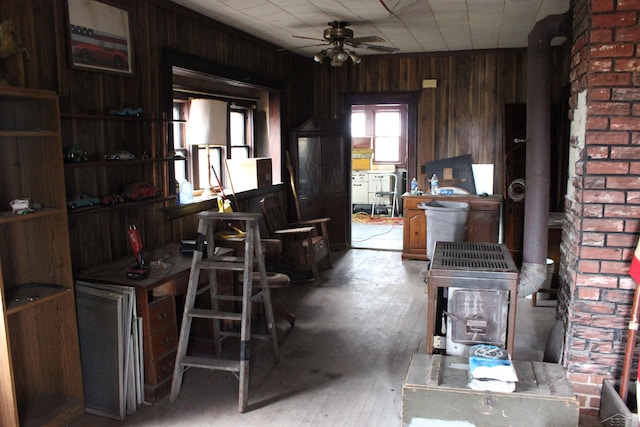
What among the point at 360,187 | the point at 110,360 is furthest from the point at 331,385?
the point at 360,187

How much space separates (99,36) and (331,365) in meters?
2.63

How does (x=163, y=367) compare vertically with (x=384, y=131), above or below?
below

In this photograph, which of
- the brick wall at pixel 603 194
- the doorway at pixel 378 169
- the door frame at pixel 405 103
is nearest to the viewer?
the brick wall at pixel 603 194

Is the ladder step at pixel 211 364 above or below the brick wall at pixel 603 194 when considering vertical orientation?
below

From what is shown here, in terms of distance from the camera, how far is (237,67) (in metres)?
5.30

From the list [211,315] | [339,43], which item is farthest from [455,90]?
[211,315]

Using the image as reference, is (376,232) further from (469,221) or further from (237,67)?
(237,67)

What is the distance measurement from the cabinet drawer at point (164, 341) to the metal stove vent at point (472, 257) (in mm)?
1635

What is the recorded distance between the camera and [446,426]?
2342 millimetres

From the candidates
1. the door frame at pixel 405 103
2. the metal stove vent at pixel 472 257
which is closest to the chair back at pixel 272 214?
the door frame at pixel 405 103

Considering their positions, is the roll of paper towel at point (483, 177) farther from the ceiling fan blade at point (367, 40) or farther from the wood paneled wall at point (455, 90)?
the ceiling fan blade at point (367, 40)

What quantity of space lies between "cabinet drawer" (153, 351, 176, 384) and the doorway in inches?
209

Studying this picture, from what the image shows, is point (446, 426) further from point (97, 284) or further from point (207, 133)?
point (207, 133)

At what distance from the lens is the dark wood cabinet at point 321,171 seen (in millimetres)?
6668
